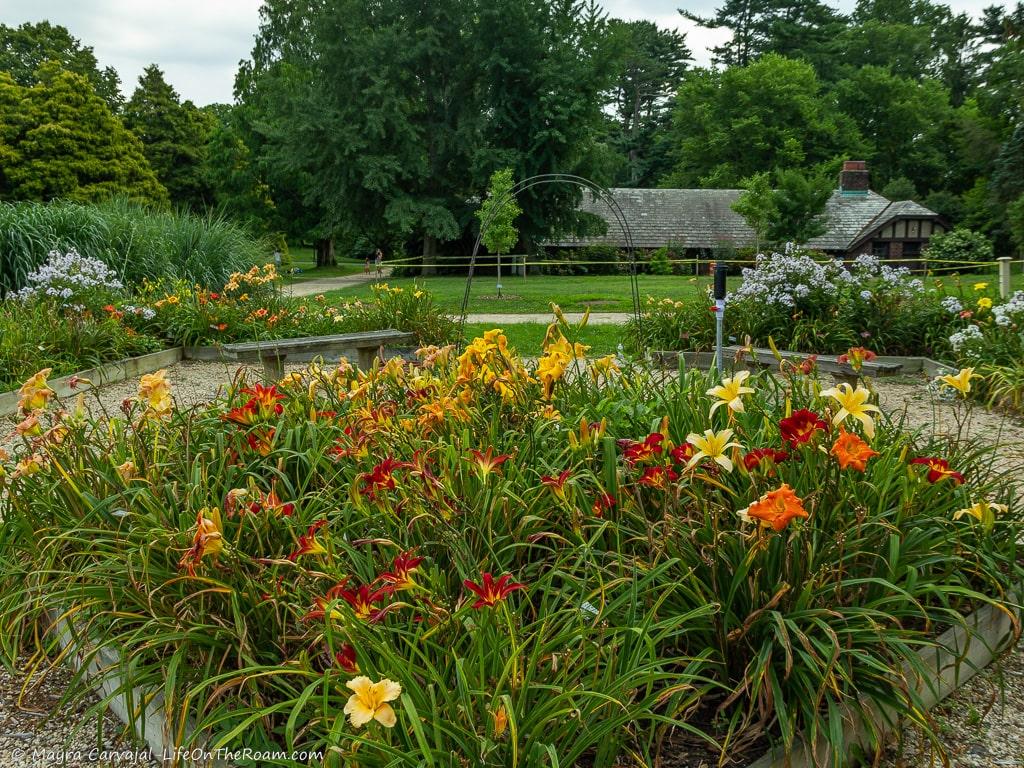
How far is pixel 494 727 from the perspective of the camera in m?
1.50

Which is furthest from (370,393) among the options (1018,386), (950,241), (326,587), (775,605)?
(950,241)

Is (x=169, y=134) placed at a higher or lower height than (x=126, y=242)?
higher

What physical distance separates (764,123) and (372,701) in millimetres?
47871

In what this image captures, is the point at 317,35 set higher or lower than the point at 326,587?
higher

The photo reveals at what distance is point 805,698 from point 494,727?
83cm

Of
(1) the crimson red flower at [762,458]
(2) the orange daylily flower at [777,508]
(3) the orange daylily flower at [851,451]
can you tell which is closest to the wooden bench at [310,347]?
(1) the crimson red flower at [762,458]

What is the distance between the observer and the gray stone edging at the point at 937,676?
5.91ft

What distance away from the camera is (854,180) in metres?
39.1

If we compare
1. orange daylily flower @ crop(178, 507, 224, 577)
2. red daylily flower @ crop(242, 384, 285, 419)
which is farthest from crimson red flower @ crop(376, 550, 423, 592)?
red daylily flower @ crop(242, 384, 285, 419)

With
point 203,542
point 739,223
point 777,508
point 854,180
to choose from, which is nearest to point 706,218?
point 739,223

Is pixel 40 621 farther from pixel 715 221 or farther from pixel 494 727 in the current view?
Result: pixel 715 221

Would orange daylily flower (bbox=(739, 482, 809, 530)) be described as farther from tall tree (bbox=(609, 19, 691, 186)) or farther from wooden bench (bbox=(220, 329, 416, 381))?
tall tree (bbox=(609, 19, 691, 186))

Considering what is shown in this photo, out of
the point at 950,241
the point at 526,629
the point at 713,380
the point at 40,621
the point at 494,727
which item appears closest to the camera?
the point at 494,727

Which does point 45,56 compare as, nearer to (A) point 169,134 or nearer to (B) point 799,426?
(A) point 169,134
